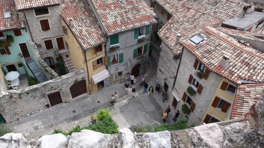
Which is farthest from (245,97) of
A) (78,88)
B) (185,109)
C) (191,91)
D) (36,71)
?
(36,71)

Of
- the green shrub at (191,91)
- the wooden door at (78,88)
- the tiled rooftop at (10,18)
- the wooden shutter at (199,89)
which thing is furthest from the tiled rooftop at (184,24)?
the tiled rooftop at (10,18)

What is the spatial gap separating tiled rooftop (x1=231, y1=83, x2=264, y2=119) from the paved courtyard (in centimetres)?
1019

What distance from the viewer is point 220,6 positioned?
985 inches

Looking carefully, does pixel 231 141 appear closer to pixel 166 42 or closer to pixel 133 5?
pixel 166 42

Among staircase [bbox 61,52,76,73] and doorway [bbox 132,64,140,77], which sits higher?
staircase [bbox 61,52,76,73]

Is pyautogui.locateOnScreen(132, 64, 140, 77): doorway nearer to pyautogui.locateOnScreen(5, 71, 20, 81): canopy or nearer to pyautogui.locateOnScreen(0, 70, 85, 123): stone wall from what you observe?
pyautogui.locateOnScreen(0, 70, 85, 123): stone wall

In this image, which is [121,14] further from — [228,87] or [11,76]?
[11,76]

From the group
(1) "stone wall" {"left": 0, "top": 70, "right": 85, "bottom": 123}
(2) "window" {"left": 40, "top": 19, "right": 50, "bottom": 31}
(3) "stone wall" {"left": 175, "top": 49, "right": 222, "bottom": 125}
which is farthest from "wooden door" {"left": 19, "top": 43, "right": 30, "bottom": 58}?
(3) "stone wall" {"left": 175, "top": 49, "right": 222, "bottom": 125}

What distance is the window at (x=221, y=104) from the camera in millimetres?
15840

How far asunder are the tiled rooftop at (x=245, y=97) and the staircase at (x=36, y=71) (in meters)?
19.9

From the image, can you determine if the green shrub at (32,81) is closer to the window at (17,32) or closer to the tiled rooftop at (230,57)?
the window at (17,32)

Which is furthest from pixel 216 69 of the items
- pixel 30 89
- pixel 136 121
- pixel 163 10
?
pixel 163 10

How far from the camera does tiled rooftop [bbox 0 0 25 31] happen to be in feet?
66.1

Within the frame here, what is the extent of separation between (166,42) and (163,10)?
38.1 ft
